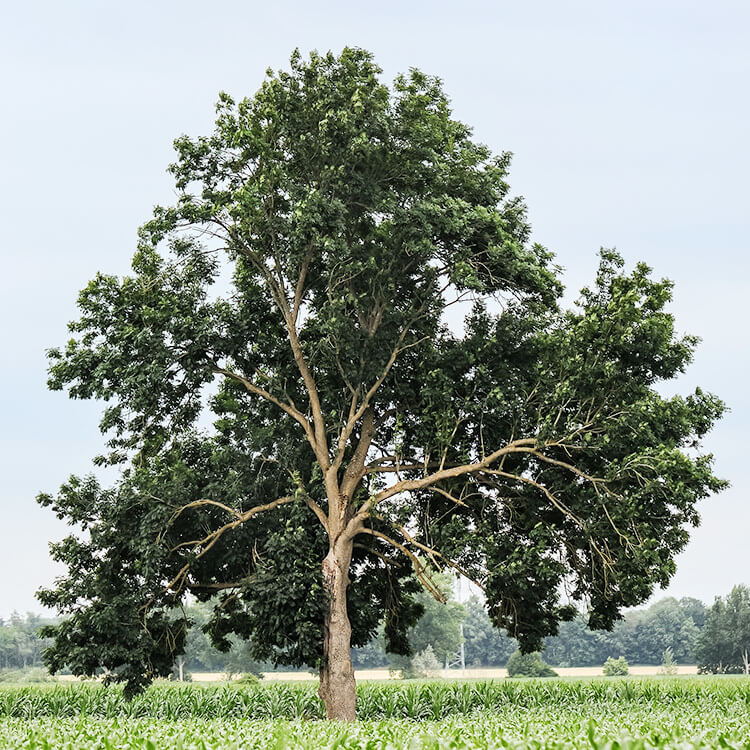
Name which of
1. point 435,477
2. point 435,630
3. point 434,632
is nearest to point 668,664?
point 435,630

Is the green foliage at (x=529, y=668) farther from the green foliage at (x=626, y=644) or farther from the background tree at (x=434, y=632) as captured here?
the green foliage at (x=626, y=644)

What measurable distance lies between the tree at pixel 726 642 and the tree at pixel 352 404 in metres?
57.9

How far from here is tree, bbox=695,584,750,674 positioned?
69750 millimetres

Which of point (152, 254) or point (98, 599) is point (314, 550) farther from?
point (152, 254)

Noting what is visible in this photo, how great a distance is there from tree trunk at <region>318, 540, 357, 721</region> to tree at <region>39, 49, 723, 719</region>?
0.07 m

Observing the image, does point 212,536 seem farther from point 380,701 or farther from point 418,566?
point 380,701

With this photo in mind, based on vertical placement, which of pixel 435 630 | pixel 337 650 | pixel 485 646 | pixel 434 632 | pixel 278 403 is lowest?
pixel 485 646

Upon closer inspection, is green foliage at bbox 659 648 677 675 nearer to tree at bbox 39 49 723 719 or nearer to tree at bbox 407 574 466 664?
tree at bbox 407 574 466 664

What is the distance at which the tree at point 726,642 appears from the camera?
69.8 metres

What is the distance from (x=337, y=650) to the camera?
18.9 meters

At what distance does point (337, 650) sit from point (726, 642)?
2436 inches

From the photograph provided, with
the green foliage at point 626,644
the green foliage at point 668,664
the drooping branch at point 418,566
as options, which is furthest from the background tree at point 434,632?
the drooping branch at point 418,566

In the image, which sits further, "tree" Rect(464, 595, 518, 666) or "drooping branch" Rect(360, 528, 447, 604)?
"tree" Rect(464, 595, 518, 666)

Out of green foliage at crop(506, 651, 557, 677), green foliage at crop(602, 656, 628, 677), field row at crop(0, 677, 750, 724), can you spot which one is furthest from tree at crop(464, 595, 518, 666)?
field row at crop(0, 677, 750, 724)
